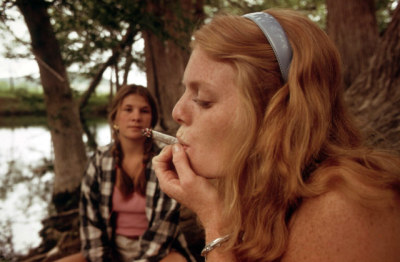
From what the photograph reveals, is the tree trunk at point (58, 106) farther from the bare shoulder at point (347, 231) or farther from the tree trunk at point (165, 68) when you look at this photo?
the bare shoulder at point (347, 231)

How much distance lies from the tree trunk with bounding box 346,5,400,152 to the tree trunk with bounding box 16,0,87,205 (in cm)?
361

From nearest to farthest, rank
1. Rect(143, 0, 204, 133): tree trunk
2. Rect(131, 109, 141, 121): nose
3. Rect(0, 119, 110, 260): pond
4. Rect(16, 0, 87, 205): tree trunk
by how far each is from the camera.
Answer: Rect(131, 109, 141, 121): nose → Rect(143, 0, 204, 133): tree trunk → Rect(16, 0, 87, 205): tree trunk → Rect(0, 119, 110, 260): pond

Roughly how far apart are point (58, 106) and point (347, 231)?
16.2ft

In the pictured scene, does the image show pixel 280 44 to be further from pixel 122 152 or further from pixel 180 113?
pixel 122 152

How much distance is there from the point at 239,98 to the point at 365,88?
7.97 ft

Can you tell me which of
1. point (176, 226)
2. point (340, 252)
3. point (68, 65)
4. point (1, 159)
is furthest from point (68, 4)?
point (1, 159)

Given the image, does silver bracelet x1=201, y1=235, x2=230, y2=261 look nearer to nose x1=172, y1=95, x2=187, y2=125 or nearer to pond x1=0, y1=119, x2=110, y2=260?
nose x1=172, y1=95, x2=187, y2=125

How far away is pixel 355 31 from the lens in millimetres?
4090

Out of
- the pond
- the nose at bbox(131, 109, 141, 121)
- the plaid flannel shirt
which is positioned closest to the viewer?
the plaid flannel shirt

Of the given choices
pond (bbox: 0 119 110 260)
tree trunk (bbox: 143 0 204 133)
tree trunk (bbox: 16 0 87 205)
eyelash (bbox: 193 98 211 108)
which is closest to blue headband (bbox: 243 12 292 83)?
eyelash (bbox: 193 98 211 108)

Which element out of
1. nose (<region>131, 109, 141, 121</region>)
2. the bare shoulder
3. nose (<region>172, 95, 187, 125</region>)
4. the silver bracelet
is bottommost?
the silver bracelet

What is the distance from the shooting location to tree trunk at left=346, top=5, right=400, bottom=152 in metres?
2.27

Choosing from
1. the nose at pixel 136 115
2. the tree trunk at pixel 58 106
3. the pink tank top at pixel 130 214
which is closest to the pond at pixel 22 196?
the tree trunk at pixel 58 106

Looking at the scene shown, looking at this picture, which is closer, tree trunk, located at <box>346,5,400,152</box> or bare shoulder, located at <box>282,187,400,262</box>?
bare shoulder, located at <box>282,187,400,262</box>
